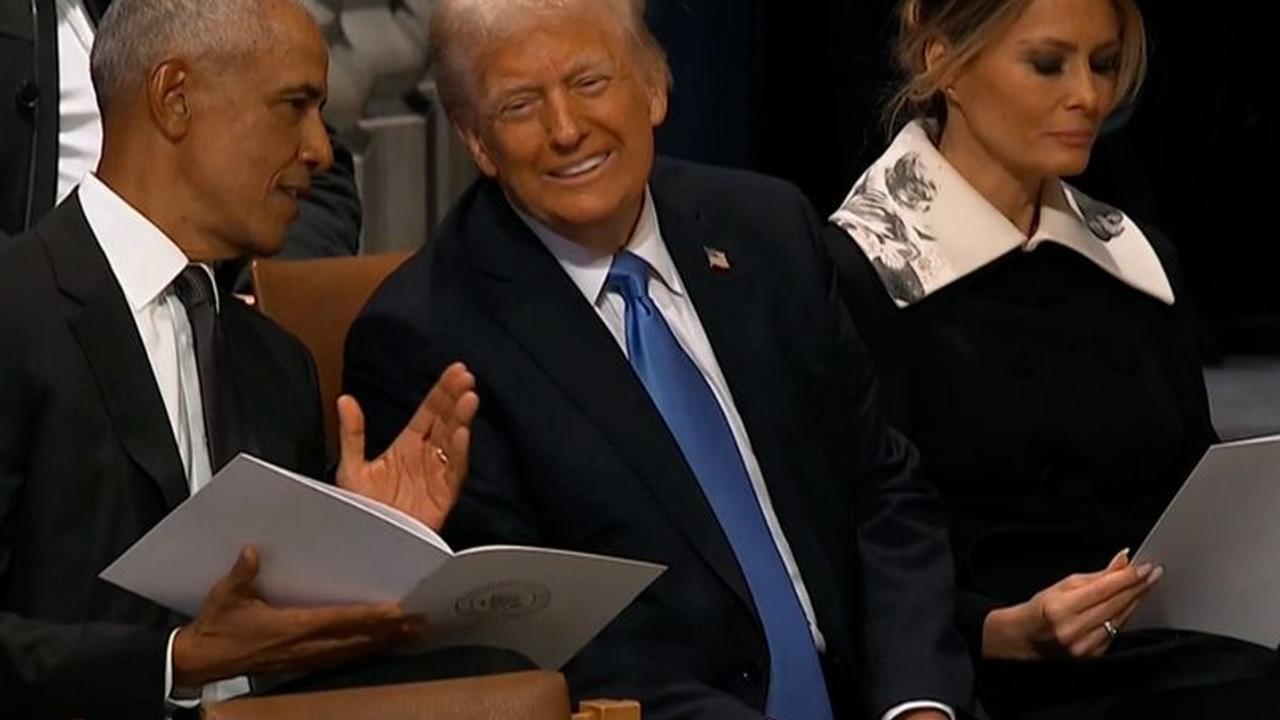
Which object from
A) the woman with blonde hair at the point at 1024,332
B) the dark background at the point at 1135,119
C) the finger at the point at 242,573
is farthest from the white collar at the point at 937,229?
the dark background at the point at 1135,119

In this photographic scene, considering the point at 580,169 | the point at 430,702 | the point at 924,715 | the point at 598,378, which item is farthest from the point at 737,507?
the point at 430,702

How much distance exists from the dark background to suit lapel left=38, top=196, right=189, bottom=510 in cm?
238

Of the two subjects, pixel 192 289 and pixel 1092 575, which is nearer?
pixel 192 289

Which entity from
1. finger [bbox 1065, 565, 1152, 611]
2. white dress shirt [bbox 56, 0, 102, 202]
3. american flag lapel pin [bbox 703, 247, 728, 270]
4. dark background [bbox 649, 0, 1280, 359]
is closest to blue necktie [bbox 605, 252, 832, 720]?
american flag lapel pin [bbox 703, 247, 728, 270]

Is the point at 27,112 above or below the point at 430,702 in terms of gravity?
above

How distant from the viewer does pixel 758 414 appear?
3.56 metres

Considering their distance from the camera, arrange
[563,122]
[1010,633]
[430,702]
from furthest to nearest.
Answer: [1010,633] → [563,122] → [430,702]

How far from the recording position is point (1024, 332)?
13.0ft

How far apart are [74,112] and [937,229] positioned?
1.11m

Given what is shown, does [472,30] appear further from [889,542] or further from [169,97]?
[889,542]

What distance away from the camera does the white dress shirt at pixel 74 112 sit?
4.02m

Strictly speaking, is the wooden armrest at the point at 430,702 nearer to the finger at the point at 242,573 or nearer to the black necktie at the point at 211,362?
the finger at the point at 242,573

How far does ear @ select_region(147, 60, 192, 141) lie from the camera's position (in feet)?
10.8

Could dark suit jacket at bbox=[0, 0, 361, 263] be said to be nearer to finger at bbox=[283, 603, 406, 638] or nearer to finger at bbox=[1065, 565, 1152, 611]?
finger at bbox=[283, 603, 406, 638]
